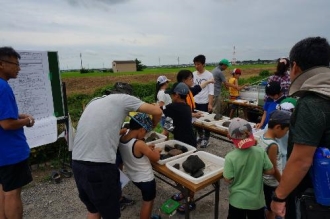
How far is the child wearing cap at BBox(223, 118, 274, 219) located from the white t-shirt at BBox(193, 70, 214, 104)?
2.95 m

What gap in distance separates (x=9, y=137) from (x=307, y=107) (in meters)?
2.50

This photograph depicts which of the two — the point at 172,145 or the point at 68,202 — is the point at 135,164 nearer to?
the point at 172,145

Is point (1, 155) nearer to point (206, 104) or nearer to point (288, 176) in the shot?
point (288, 176)

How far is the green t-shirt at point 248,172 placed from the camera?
189 cm

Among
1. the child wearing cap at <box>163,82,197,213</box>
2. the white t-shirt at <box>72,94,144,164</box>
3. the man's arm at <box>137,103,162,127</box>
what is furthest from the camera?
the child wearing cap at <box>163,82,197,213</box>

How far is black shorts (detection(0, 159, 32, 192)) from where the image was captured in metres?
2.22

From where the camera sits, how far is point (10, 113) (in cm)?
206

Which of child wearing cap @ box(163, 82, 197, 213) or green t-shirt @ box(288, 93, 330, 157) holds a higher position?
green t-shirt @ box(288, 93, 330, 157)

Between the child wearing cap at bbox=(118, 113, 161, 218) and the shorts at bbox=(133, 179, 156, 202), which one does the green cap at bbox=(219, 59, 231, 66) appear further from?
the shorts at bbox=(133, 179, 156, 202)

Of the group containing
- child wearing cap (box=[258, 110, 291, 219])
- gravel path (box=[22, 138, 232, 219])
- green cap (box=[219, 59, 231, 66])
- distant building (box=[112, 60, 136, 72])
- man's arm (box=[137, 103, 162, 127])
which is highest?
distant building (box=[112, 60, 136, 72])

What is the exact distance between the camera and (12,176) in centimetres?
225

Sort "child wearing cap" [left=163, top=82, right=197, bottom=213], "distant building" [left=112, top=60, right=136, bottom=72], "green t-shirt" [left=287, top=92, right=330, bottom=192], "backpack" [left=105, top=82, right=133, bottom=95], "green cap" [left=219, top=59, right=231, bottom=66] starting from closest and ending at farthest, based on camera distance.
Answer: "green t-shirt" [left=287, top=92, right=330, bottom=192]
"backpack" [left=105, top=82, right=133, bottom=95]
"child wearing cap" [left=163, top=82, right=197, bottom=213]
"green cap" [left=219, top=59, right=231, bottom=66]
"distant building" [left=112, top=60, right=136, bottom=72]

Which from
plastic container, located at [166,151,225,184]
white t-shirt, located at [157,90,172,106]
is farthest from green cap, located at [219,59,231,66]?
plastic container, located at [166,151,225,184]

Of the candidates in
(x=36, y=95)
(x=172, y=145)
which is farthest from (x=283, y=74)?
(x=36, y=95)
